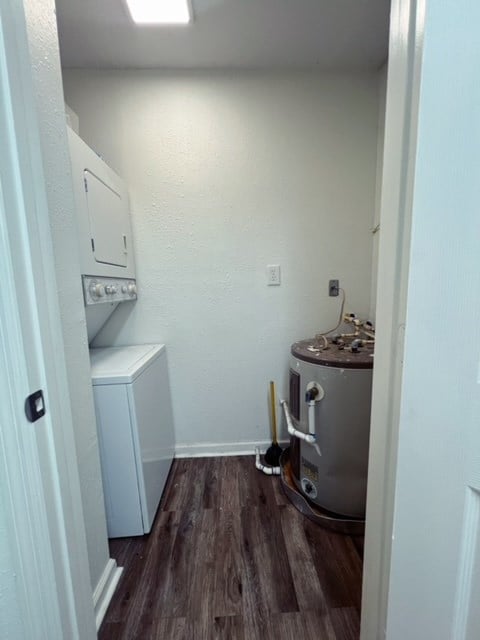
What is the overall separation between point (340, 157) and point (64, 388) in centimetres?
194

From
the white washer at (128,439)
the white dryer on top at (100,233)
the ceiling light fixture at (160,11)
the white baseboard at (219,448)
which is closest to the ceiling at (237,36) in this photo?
the ceiling light fixture at (160,11)

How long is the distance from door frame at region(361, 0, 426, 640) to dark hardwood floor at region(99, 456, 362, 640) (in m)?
0.34

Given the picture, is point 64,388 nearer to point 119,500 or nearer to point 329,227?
point 119,500

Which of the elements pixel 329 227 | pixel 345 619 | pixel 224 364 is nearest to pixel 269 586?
pixel 345 619

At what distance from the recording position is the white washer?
1193 millimetres

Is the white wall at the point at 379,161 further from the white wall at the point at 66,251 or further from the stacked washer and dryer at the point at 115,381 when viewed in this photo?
the white wall at the point at 66,251

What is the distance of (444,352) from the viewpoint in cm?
48

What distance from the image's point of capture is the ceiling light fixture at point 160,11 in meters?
1.21

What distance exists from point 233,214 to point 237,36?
86 cm

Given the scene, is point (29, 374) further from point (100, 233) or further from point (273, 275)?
point (273, 275)

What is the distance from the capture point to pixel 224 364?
1.87 meters

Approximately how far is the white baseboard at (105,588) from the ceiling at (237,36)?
2.44 m

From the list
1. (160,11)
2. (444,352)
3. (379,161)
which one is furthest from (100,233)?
(379,161)

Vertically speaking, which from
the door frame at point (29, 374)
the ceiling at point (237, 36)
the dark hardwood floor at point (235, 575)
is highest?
the ceiling at point (237, 36)
